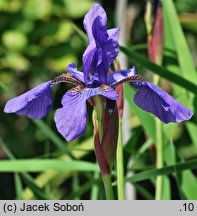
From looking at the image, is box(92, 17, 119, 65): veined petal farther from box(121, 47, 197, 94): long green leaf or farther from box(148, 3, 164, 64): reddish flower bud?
box(148, 3, 164, 64): reddish flower bud

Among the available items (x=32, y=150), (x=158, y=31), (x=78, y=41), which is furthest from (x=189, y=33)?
(x=158, y=31)

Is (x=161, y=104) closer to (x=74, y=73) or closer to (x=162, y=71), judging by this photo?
(x=74, y=73)

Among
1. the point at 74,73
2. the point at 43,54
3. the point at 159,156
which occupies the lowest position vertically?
the point at 159,156

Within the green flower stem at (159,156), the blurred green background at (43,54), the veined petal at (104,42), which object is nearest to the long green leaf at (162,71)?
the green flower stem at (159,156)

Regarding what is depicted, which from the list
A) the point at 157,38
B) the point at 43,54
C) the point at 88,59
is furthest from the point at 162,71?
the point at 43,54

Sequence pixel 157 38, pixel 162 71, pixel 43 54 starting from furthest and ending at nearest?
1. pixel 43 54
2. pixel 157 38
3. pixel 162 71

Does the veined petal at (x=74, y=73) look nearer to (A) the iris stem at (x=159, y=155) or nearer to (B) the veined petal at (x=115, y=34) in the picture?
(B) the veined petal at (x=115, y=34)

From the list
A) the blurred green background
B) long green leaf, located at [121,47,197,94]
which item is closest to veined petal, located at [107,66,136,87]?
long green leaf, located at [121,47,197,94]
